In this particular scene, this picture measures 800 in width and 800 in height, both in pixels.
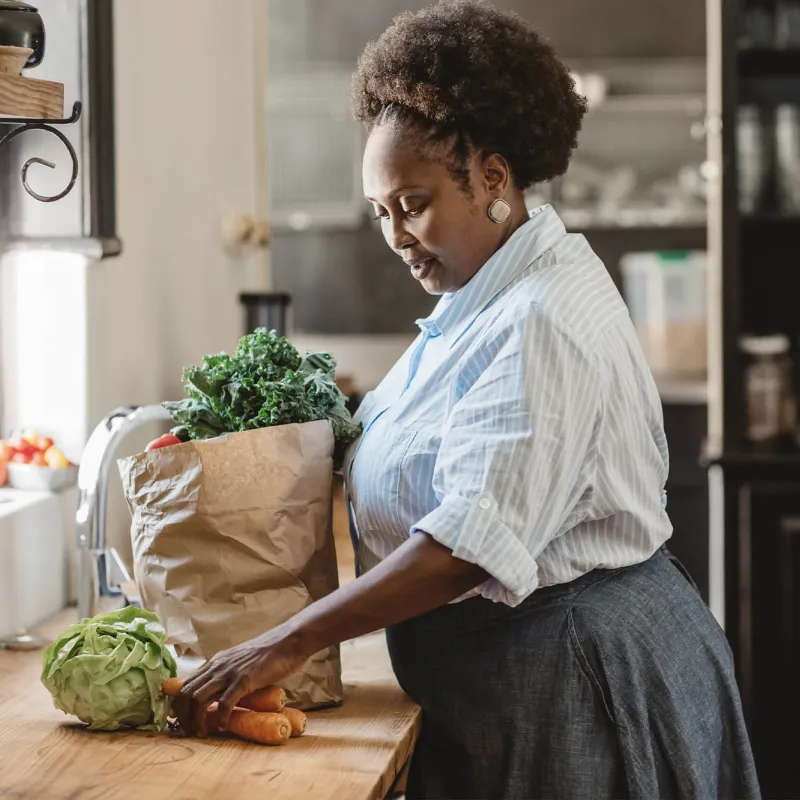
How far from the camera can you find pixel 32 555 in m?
1.76

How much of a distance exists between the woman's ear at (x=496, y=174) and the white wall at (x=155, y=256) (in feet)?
2.33

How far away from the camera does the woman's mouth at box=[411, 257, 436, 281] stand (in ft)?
4.67

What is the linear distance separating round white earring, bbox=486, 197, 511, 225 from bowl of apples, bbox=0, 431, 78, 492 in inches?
32.0

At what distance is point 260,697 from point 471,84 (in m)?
0.72

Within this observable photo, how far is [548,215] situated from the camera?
1.44m

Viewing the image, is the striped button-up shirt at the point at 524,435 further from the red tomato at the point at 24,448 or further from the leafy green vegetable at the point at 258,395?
the red tomato at the point at 24,448

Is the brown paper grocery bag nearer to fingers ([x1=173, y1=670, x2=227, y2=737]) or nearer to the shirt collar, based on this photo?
fingers ([x1=173, y1=670, x2=227, y2=737])

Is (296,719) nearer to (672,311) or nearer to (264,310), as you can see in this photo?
(264,310)

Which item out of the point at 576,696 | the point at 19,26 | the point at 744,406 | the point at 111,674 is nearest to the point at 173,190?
the point at 19,26

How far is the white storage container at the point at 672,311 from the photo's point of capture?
Result: 15.7 ft

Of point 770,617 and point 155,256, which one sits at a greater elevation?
point 155,256

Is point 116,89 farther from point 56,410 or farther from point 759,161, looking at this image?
point 759,161

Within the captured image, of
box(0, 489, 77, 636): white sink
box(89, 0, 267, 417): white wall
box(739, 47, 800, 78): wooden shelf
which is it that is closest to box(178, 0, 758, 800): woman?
box(0, 489, 77, 636): white sink

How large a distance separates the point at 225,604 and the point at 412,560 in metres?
0.27
